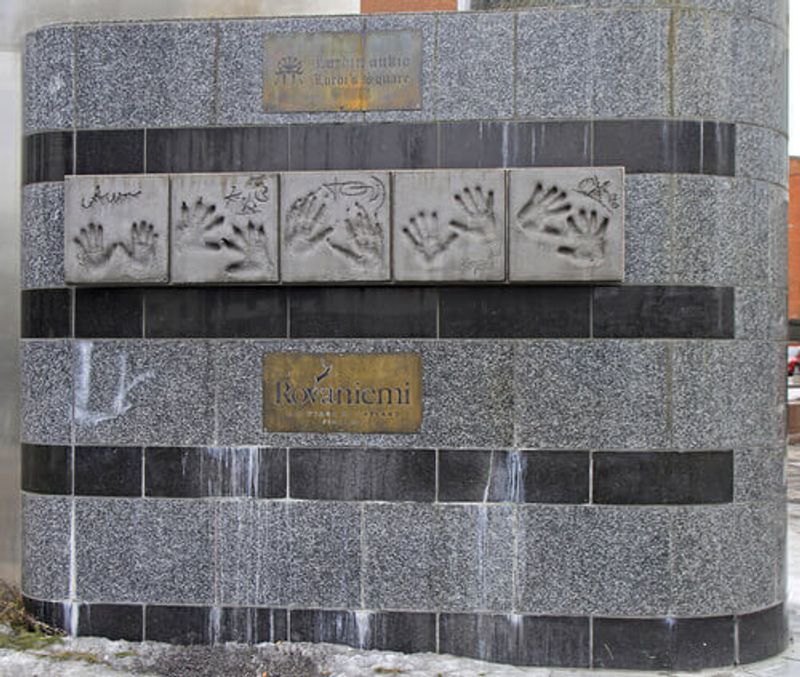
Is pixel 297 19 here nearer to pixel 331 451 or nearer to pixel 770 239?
pixel 331 451

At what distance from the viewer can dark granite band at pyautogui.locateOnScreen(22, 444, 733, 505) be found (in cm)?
658

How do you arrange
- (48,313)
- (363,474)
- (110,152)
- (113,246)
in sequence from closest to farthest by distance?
(363,474) → (113,246) → (110,152) → (48,313)

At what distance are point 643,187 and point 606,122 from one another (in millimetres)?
481

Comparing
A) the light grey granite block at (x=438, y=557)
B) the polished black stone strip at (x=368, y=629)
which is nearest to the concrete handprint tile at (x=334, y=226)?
the light grey granite block at (x=438, y=557)

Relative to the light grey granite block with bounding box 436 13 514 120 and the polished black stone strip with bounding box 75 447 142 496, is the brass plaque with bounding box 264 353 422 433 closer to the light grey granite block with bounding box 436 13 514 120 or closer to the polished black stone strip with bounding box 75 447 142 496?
the polished black stone strip with bounding box 75 447 142 496

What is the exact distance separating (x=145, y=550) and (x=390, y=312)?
2284 millimetres

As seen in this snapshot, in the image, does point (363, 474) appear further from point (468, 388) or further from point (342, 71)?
point (342, 71)

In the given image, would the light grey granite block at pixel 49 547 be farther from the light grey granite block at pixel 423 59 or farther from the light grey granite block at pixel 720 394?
the light grey granite block at pixel 720 394

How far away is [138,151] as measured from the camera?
6.96 meters

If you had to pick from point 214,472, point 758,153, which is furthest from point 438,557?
point 758,153

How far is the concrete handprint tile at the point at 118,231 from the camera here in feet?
22.5

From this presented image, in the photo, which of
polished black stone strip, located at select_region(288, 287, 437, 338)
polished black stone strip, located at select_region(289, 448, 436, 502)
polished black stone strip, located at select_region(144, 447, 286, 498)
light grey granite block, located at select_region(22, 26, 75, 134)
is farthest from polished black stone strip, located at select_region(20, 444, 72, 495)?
light grey granite block, located at select_region(22, 26, 75, 134)

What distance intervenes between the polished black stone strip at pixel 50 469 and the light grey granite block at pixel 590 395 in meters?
3.04

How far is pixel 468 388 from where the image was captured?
6.69 meters
